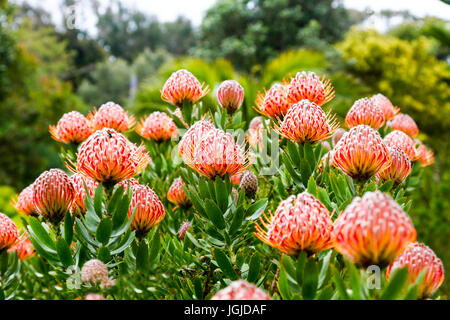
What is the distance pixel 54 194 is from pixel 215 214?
0.36 m

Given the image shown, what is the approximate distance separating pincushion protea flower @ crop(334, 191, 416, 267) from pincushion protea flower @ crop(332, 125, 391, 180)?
254 millimetres

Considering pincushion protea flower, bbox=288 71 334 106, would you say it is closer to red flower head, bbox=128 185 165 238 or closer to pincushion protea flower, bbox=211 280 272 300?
red flower head, bbox=128 185 165 238

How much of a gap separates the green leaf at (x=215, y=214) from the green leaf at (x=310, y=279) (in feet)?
0.89

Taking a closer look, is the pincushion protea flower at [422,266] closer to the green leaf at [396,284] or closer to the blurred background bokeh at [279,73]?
the green leaf at [396,284]

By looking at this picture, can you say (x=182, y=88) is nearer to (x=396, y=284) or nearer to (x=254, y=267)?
(x=254, y=267)

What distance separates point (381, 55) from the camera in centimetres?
1017

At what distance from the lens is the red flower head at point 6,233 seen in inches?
35.4

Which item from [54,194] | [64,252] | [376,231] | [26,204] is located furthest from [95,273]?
[26,204]

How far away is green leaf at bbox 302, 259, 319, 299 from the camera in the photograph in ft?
2.00

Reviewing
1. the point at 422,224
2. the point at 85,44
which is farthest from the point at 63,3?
the point at 422,224

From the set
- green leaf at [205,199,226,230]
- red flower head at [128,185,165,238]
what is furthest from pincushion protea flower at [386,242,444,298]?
red flower head at [128,185,165,238]

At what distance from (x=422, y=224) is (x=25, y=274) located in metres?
3.65

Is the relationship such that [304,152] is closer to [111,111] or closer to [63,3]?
[111,111]

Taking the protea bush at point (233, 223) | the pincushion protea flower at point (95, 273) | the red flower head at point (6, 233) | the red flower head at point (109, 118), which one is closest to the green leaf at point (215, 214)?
the protea bush at point (233, 223)
